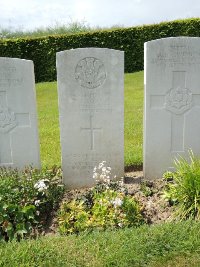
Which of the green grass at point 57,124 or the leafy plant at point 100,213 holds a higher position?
the green grass at point 57,124

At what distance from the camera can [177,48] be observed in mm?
4816

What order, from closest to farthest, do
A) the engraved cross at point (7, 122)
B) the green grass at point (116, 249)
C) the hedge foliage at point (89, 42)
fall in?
1. the green grass at point (116, 249)
2. the engraved cross at point (7, 122)
3. the hedge foliage at point (89, 42)

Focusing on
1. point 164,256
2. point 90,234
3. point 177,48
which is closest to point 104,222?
point 90,234

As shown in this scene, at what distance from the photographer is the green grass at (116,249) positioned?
326cm

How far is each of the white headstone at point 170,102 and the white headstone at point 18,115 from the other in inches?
63.3

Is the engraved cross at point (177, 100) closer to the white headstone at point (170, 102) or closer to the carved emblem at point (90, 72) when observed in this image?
the white headstone at point (170, 102)

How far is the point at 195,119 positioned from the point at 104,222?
2.16m

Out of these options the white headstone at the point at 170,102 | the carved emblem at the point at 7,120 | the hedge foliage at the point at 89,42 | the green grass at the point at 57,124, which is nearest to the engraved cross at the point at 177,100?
the white headstone at the point at 170,102

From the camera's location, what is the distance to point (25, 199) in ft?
14.0

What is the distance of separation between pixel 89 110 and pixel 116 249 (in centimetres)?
213

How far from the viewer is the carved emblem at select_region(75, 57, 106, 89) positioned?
4738mm

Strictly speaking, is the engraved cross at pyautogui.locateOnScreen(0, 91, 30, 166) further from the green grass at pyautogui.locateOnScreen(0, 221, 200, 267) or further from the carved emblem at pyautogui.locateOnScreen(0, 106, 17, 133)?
the green grass at pyautogui.locateOnScreen(0, 221, 200, 267)

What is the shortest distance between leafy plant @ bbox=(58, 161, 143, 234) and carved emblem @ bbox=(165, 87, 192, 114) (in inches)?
59.1

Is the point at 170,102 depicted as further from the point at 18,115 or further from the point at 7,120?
the point at 7,120
